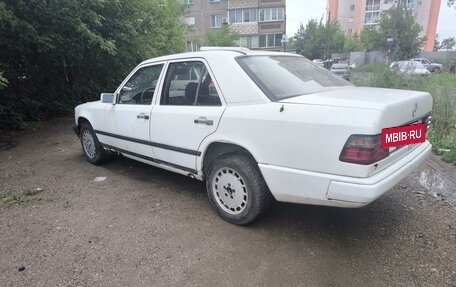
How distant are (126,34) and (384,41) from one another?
3810cm

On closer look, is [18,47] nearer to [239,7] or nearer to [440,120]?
[440,120]

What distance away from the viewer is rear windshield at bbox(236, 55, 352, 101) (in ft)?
9.73

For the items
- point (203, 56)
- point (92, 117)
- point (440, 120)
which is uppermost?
point (203, 56)

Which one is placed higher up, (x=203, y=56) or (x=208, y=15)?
(x=208, y=15)

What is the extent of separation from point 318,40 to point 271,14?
497 inches

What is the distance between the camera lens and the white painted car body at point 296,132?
7.78ft

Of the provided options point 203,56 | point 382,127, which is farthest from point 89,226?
point 382,127

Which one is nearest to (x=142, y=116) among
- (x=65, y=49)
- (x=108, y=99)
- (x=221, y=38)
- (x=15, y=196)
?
(x=108, y=99)

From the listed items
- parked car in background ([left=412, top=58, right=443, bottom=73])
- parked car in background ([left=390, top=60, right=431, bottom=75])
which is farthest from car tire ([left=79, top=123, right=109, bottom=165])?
parked car in background ([left=412, top=58, right=443, bottom=73])

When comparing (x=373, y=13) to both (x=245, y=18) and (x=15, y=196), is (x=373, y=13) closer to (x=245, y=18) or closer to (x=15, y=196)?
(x=245, y=18)

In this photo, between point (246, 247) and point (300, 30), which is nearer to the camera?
point (246, 247)

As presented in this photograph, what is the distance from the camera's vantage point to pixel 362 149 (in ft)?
7.56

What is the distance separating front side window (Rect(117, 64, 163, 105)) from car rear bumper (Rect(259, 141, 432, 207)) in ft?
6.49

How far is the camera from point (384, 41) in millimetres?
38500
